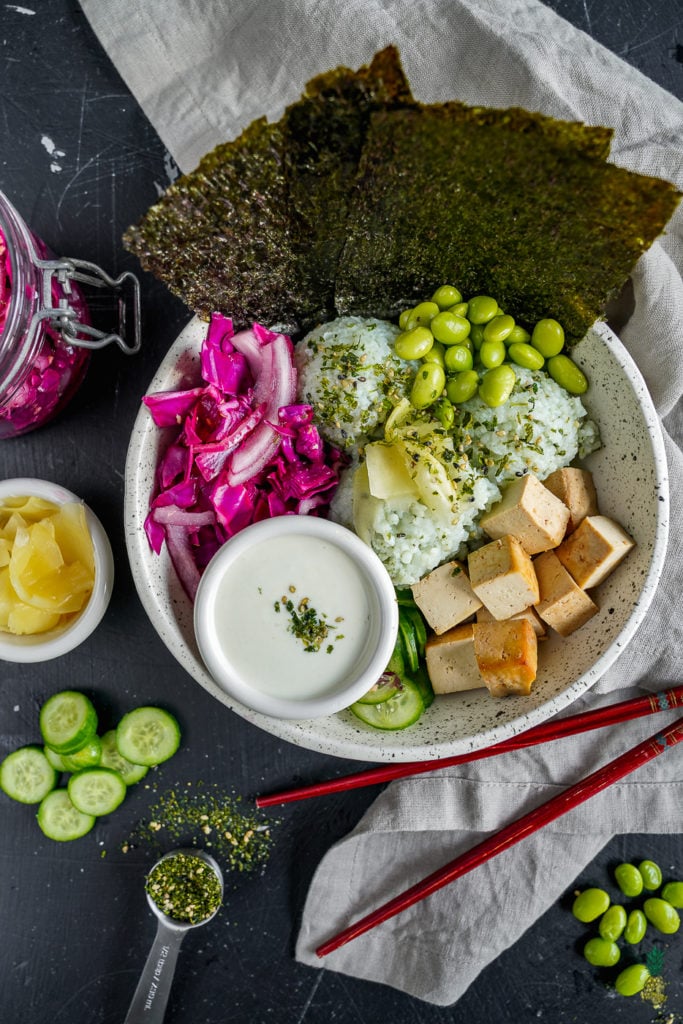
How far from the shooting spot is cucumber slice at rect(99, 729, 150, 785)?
2.53m

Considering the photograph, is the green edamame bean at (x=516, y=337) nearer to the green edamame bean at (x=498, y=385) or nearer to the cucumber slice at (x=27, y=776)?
the green edamame bean at (x=498, y=385)

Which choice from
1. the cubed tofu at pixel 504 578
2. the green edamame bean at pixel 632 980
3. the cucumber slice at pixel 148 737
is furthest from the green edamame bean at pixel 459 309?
the green edamame bean at pixel 632 980

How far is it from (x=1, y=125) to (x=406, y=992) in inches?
120

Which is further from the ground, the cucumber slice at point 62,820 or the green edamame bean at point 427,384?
the green edamame bean at point 427,384

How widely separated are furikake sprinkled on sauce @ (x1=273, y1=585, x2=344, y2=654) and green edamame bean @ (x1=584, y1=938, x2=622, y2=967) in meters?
1.45

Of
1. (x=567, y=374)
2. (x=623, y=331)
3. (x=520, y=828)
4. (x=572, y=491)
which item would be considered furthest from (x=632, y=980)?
(x=623, y=331)

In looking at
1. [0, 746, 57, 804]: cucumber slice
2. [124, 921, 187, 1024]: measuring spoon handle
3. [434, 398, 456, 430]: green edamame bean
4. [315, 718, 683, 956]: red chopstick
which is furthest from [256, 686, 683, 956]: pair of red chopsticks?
[434, 398, 456, 430]: green edamame bean

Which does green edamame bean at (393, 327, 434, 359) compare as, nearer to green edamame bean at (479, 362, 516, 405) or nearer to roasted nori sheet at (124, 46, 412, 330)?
green edamame bean at (479, 362, 516, 405)

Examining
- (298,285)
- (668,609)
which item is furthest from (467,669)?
(298,285)

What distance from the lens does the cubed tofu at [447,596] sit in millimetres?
2145

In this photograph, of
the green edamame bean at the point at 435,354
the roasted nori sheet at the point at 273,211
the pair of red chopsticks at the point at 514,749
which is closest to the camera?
the roasted nori sheet at the point at 273,211

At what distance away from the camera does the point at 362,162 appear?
1.89 meters

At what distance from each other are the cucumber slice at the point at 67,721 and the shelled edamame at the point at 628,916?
5.46ft

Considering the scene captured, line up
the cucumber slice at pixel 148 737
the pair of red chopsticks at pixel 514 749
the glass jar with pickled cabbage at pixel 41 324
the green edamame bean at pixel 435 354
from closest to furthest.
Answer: the glass jar with pickled cabbage at pixel 41 324, the green edamame bean at pixel 435 354, the pair of red chopsticks at pixel 514 749, the cucumber slice at pixel 148 737
